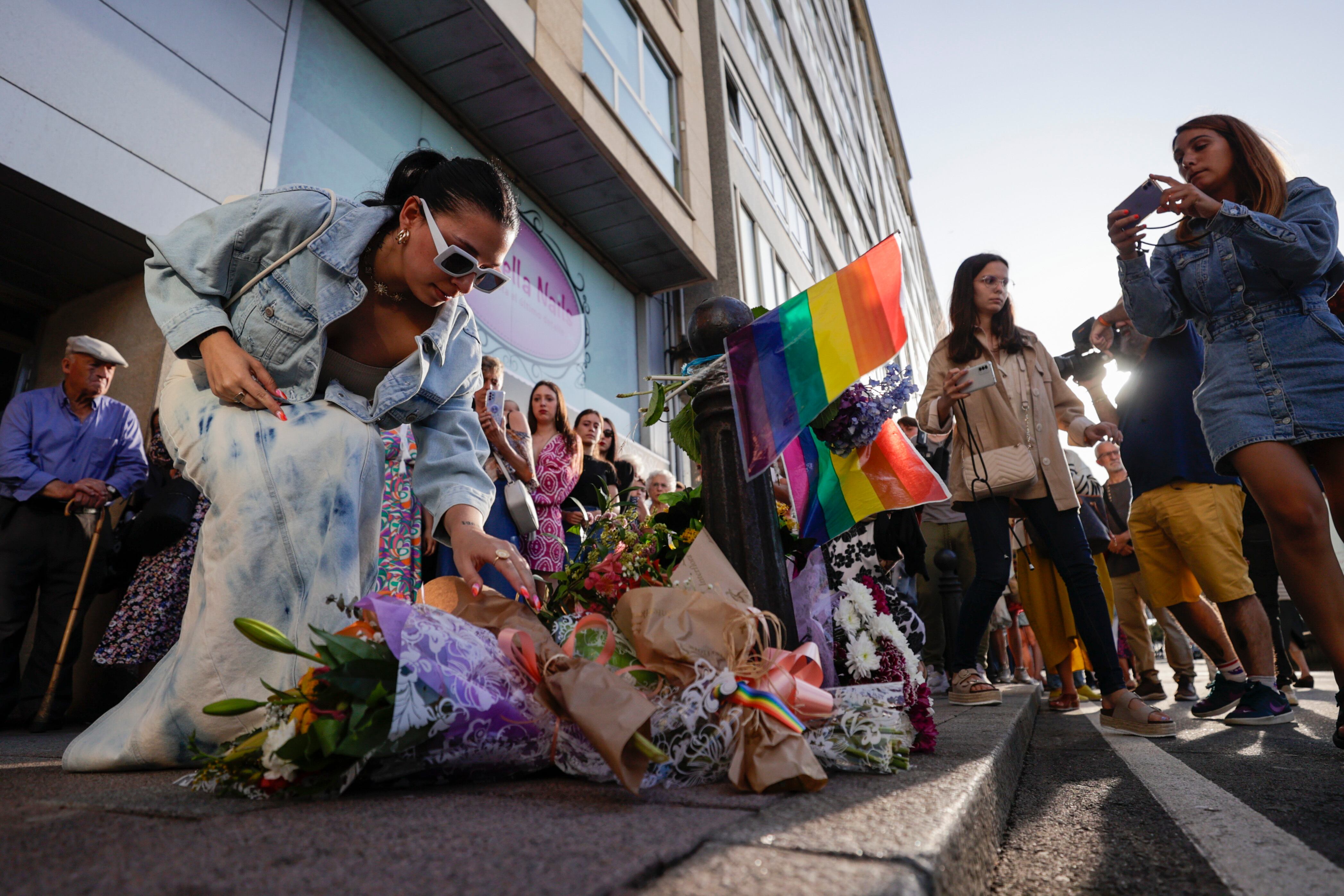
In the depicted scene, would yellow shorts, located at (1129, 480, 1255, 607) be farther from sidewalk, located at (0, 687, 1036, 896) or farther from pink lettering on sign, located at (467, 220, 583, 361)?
pink lettering on sign, located at (467, 220, 583, 361)

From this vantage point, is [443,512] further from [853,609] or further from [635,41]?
[635,41]

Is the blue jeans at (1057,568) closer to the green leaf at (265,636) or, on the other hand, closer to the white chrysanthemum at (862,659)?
the white chrysanthemum at (862,659)

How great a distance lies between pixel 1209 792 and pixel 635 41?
11.2m

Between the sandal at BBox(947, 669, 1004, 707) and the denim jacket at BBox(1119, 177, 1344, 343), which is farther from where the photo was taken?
the sandal at BBox(947, 669, 1004, 707)

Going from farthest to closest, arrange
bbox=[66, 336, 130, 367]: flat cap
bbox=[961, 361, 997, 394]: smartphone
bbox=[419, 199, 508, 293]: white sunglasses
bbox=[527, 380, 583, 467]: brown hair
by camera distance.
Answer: bbox=[527, 380, 583, 467]: brown hair < bbox=[66, 336, 130, 367]: flat cap < bbox=[961, 361, 997, 394]: smartphone < bbox=[419, 199, 508, 293]: white sunglasses

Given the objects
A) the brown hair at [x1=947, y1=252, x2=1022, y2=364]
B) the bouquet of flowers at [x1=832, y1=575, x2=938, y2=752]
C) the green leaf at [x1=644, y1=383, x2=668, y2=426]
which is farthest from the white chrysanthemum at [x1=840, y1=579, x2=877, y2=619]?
the brown hair at [x1=947, y1=252, x2=1022, y2=364]

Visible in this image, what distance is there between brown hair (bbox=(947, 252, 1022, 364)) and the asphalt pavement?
189cm

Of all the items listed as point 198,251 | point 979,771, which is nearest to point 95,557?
point 198,251

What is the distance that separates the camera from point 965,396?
3295 mm

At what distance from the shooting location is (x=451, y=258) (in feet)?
6.32

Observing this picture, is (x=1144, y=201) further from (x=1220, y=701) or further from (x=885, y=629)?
(x=1220, y=701)

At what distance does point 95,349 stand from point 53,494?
0.86 meters

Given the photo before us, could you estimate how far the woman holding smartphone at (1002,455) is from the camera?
10.1ft

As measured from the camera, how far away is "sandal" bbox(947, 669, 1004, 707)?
326 centimetres
